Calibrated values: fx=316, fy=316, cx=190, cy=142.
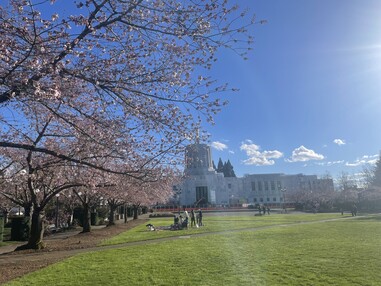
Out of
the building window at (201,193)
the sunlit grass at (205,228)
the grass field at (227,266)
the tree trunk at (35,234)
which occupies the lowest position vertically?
the sunlit grass at (205,228)

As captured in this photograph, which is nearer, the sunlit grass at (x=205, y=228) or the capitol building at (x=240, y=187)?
the sunlit grass at (x=205, y=228)

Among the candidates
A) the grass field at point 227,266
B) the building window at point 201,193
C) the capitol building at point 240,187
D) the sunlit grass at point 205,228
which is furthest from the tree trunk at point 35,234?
the building window at point 201,193

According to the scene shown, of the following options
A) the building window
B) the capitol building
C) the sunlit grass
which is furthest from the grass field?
the building window

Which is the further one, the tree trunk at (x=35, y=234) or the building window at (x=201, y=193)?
the building window at (x=201, y=193)

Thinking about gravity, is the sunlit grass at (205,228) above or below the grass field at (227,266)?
below

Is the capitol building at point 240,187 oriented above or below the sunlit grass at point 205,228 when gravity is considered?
above

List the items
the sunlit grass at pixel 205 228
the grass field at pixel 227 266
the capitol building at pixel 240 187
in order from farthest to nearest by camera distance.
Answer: the capitol building at pixel 240 187
the sunlit grass at pixel 205 228
the grass field at pixel 227 266

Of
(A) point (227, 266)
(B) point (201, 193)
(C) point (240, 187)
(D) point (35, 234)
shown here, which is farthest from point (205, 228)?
(C) point (240, 187)

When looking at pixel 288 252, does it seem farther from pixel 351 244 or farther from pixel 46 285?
pixel 46 285

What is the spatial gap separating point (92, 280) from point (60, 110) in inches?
195

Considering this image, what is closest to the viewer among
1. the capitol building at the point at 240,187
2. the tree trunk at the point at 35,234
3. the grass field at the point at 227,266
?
the grass field at the point at 227,266

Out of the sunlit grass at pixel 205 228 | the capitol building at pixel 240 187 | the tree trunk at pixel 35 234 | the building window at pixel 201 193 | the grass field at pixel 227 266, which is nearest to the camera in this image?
the grass field at pixel 227 266

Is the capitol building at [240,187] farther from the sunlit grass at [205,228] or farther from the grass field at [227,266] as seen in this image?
the grass field at [227,266]

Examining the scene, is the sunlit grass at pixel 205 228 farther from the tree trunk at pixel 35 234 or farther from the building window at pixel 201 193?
the building window at pixel 201 193
